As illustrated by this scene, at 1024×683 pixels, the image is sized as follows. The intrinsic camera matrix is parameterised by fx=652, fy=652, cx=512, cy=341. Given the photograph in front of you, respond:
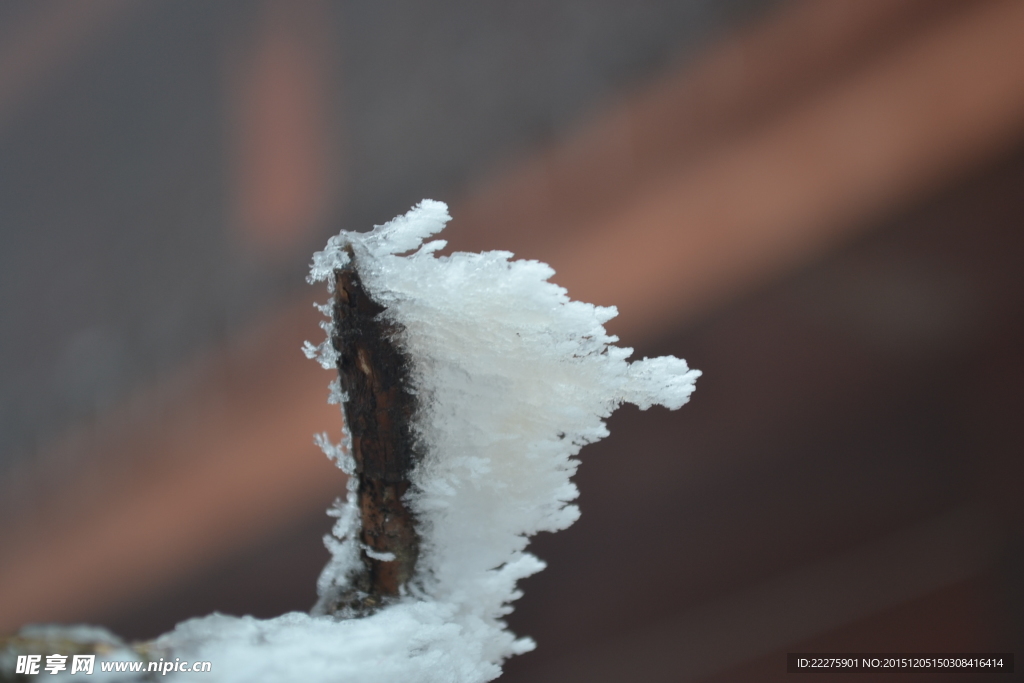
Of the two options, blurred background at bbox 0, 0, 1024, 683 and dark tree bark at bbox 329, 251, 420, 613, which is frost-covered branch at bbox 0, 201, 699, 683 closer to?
dark tree bark at bbox 329, 251, 420, 613

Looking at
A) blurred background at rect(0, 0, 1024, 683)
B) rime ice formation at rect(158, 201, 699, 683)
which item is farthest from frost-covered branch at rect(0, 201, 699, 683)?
blurred background at rect(0, 0, 1024, 683)

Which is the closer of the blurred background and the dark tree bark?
the dark tree bark

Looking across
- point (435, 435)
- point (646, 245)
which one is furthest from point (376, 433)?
point (646, 245)

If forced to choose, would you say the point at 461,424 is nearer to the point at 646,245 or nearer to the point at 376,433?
the point at 376,433

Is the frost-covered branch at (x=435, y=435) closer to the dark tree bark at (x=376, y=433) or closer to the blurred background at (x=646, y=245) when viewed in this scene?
the dark tree bark at (x=376, y=433)

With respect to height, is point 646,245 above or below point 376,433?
above

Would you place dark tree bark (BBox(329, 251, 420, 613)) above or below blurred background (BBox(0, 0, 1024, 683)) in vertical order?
below
